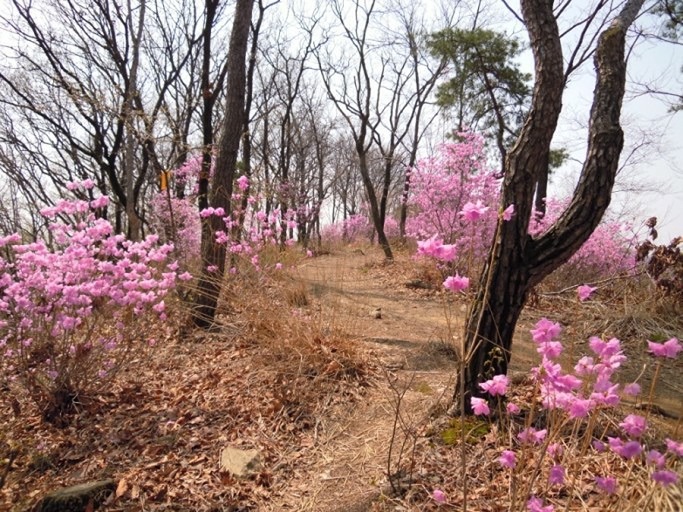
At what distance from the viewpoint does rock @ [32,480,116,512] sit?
2.18 meters

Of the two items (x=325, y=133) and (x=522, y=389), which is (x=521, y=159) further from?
(x=325, y=133)

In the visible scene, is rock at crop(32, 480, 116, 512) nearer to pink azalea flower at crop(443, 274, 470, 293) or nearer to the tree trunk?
pink azalea flower at crop(443, 274, 470, 293)

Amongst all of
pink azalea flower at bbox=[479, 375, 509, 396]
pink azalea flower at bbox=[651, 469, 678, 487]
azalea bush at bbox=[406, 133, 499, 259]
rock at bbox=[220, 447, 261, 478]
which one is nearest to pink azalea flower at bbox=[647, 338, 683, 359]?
pink azalea flower at bbox=[651, 469, 678, 487]

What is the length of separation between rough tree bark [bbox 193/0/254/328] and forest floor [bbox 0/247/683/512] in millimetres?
591

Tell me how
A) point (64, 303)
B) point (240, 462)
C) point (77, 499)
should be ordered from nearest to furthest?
point (77, 499), point (240, 462), point (64, 303)

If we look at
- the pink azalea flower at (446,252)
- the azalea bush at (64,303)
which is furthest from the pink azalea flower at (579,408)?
the azalea bush at (64,303)

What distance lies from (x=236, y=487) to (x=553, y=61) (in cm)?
315

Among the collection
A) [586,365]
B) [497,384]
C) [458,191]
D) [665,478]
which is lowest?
[665,478]

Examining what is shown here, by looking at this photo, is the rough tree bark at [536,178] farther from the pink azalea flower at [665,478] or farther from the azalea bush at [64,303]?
the azalea bush at [64,303]

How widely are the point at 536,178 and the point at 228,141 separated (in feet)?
11.4

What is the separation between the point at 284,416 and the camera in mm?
2967

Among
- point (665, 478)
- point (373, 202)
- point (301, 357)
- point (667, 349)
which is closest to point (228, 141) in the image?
point (301, 357)

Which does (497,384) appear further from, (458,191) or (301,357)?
(458,191)

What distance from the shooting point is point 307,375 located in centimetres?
324
